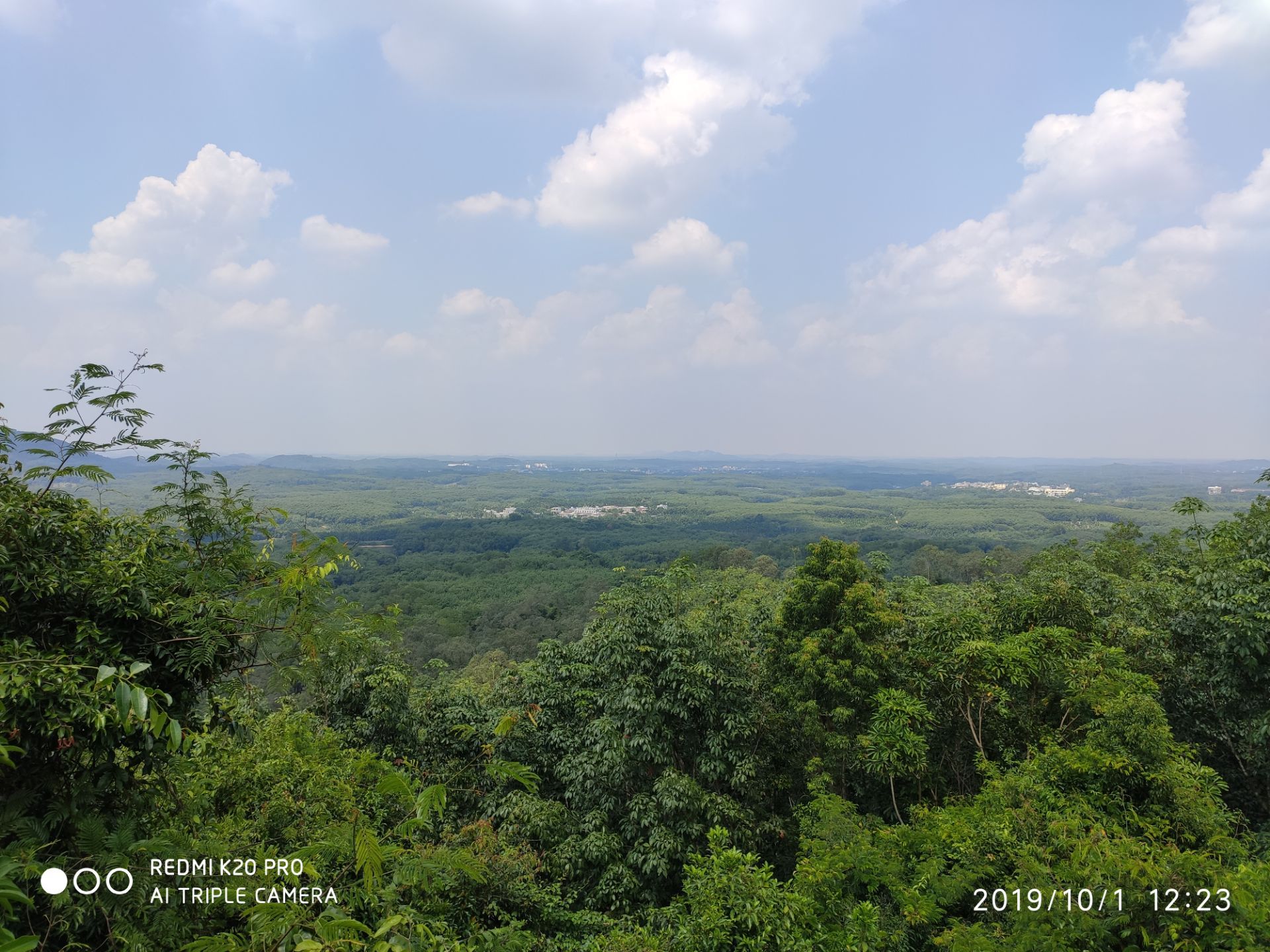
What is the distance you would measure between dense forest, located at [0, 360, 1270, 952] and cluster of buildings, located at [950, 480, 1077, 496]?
481ft

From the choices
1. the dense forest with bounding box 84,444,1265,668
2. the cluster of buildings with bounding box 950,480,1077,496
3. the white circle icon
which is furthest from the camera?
the cluster of buildings with bounding box 950,480,1077,496

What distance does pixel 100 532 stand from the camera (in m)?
3.28

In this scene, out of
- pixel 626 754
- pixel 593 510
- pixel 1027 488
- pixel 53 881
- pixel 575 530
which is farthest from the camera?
pixel 1027 488

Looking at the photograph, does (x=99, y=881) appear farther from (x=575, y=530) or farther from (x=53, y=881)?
(x=575, y=530)

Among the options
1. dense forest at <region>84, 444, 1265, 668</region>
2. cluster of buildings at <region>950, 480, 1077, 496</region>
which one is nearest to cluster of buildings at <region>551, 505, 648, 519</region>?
dense forest at <region>84, 444, 1265, 668</region>

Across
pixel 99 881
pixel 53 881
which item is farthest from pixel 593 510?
pixel 53 881

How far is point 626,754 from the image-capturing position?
8.27 meters

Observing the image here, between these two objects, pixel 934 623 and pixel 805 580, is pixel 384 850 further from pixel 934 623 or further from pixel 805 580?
pixel 934 623

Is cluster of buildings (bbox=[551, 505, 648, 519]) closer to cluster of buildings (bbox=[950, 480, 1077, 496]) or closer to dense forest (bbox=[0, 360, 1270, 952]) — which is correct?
cluster of buildings (bbox=[950, 480, 1077, 496])

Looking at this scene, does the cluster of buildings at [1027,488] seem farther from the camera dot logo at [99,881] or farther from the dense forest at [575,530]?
the camera dot logo at [99,881]

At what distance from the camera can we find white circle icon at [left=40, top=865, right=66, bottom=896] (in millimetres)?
2064

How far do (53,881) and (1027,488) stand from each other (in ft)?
652

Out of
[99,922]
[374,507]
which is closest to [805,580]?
[99,922]

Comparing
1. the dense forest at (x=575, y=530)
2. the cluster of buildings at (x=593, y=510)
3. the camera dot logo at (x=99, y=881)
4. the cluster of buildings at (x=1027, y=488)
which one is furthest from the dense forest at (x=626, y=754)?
the cluster of buildings at (x=1027, y=488)
